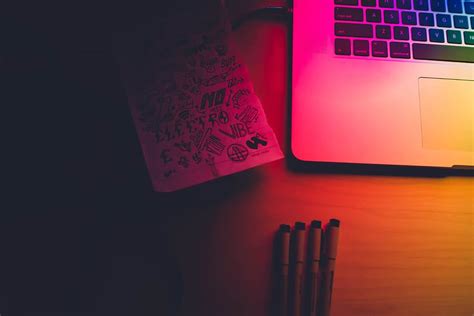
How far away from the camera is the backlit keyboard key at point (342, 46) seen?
1.85 ft

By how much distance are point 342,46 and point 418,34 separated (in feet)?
0.38

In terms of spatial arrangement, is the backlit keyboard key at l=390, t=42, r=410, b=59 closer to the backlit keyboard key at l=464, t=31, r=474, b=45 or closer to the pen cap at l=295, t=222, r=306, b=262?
the backlit keyboard key at l=464, t=31, r=474, b=45

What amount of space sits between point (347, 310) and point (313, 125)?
24cm

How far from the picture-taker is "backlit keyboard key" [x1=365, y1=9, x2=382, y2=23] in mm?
580

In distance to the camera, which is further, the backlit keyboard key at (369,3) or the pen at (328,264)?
the backlit keyboard key at (369,3)

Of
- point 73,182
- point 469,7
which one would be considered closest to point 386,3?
point 469,7

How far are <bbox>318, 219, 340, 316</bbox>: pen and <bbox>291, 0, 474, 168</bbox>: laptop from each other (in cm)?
9

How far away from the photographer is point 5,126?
53cm

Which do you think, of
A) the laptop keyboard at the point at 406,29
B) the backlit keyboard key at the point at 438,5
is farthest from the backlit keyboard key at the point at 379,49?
the backlit keyboard key at the point at 438,5

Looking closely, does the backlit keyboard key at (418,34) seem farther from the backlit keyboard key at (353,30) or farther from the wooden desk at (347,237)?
the wooden desk at (347,237)

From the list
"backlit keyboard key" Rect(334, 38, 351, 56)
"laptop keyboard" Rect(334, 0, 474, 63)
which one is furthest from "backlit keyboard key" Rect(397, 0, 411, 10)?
"backlit keyboard key" Rect(334, 38, 351, 56)

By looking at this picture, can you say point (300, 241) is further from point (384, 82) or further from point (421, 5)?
point (421, 5)

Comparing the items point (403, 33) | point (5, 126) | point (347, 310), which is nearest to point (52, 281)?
point (5, 126)

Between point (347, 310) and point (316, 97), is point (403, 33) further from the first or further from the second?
point (347, 310)
